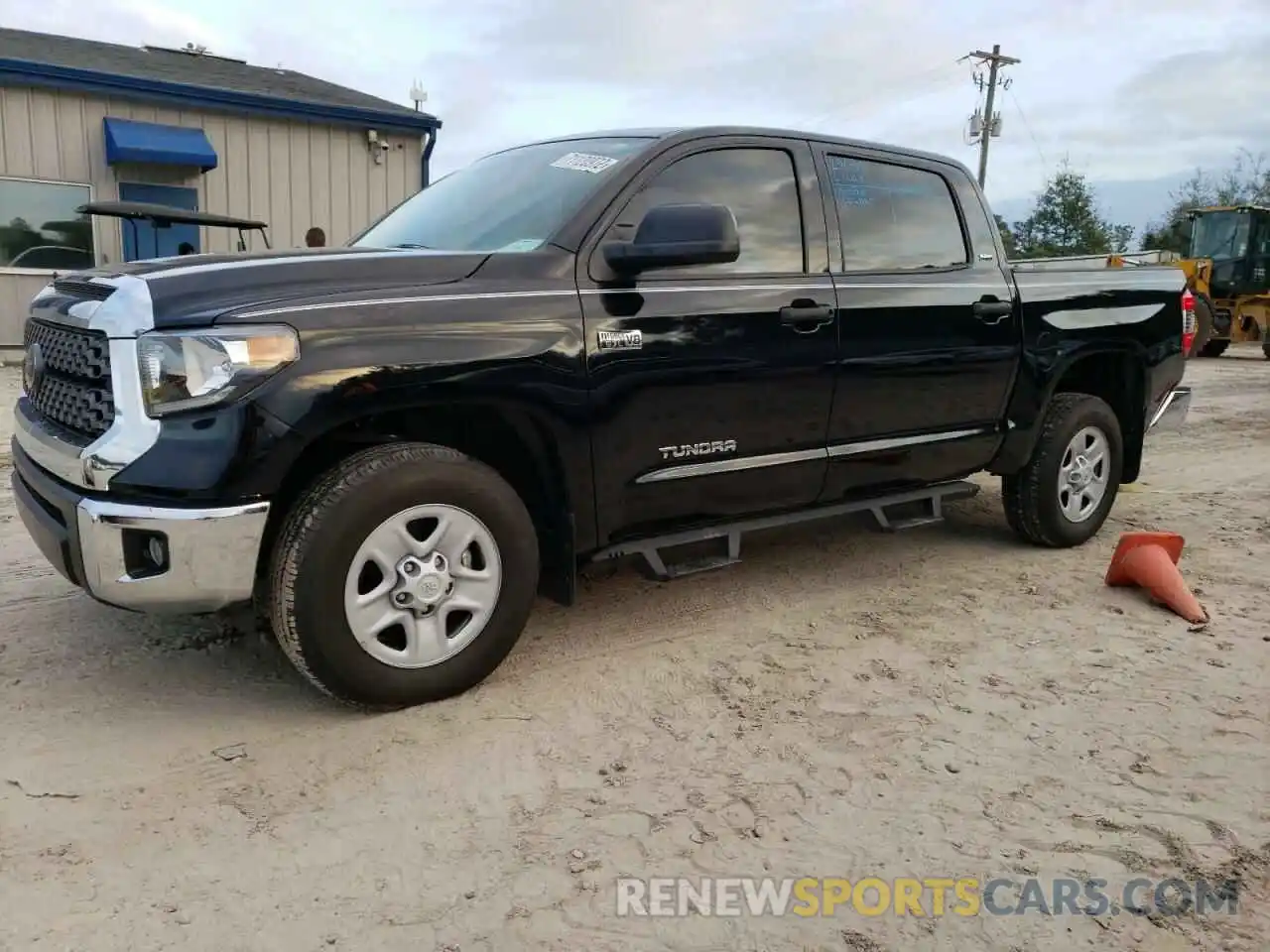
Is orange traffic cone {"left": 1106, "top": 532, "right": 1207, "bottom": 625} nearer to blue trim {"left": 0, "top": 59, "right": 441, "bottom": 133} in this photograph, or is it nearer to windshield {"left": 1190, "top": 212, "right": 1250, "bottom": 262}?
blue trim {"left": 0, "top": 59, "right": 441, "bottom": 133}

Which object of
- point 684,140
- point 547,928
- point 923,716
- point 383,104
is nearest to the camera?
point 547,928

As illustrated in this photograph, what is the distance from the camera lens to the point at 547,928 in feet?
7.14

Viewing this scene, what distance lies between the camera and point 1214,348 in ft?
67.8

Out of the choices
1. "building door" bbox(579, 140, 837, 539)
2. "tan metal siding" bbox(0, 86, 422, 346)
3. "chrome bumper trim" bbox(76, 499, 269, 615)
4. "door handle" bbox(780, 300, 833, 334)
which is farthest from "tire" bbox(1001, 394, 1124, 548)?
"tan metal siding" bbox(0, 86, 422, 346)

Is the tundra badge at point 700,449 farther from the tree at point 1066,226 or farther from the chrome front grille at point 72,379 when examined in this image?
the tree at point 1066,226

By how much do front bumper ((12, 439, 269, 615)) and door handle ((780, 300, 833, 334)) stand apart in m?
2.00

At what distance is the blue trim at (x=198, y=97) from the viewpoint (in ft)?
38.2

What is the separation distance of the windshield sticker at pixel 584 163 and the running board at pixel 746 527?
135 cm

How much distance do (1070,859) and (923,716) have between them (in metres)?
0.79

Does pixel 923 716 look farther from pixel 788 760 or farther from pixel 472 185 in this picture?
pixel 472 185

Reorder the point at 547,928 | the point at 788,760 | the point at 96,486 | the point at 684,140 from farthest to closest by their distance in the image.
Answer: the point at 684,140 → the point at 788,760 → the point at 96,486 → the point at 547,928

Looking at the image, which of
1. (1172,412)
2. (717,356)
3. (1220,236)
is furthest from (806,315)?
(1220,236)

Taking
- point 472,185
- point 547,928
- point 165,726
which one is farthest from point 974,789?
point 472,185

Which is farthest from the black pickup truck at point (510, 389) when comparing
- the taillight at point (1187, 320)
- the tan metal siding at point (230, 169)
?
the tan metal siding at point (230, 169)
